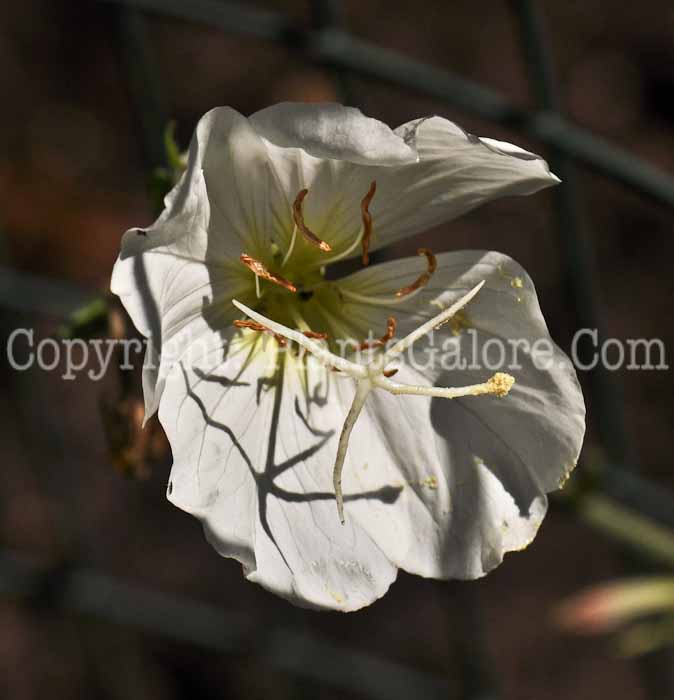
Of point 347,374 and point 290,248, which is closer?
point 347,374

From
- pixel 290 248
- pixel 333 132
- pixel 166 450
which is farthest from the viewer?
pixel 166 450

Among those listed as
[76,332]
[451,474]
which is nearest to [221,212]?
[76,332]

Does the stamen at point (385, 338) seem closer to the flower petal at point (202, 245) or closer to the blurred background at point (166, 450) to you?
the flower petal at point (202, 245)

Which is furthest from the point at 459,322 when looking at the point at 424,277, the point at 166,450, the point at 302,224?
the point at 166,450

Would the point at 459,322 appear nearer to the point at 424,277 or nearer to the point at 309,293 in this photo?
the point at 424,277

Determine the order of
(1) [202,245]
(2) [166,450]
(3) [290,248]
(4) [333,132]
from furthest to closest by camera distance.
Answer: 1. (2) [166,450]
2. (3) [290,248]
3. (1) [202,245]
4. (4) [333,132]

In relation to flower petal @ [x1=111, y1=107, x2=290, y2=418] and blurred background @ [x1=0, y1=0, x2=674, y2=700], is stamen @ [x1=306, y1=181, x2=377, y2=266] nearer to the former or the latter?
flower petal @ [x1=111, y1=107, x2=290, y2=418]

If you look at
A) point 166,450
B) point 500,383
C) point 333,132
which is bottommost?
point 166,450

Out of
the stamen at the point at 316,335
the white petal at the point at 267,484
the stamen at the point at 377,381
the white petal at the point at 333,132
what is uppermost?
the white petal at the point at 333,132

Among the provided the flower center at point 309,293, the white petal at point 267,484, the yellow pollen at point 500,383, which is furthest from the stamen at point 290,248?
the yellow pollen at point 500,383
